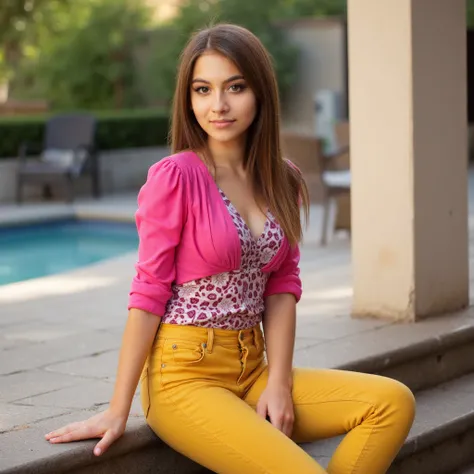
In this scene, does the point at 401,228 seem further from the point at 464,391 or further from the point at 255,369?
the point at 255,369

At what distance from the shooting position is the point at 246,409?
2.57 meters

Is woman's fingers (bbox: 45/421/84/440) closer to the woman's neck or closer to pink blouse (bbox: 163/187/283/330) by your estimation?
pink blouse (bbox: 163/187/283/330)

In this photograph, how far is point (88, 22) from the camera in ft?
56.2

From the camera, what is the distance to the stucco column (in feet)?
13.7

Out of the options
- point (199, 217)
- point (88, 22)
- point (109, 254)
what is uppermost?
point (88, 22)

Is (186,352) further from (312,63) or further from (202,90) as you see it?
(312,63)

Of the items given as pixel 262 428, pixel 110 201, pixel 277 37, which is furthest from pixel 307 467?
pixel 277 37

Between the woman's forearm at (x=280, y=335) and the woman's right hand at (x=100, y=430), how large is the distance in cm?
39

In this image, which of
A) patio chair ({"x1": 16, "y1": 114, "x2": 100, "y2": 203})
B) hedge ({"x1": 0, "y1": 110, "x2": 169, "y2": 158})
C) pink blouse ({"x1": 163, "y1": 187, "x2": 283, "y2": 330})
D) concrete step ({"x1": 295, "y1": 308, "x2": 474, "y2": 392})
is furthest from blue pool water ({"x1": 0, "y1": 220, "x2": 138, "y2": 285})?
pink blouse ({"x1": 163, "y1": 187, "x2": 283, "y2": 330})

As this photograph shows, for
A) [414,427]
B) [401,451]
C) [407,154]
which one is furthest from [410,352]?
[407,154]

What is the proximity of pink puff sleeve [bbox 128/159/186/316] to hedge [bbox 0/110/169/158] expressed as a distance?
9547mm

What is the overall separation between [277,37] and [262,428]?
1338 centimetres

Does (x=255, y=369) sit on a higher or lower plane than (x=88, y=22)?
lower

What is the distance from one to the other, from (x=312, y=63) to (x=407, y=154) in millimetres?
11641
